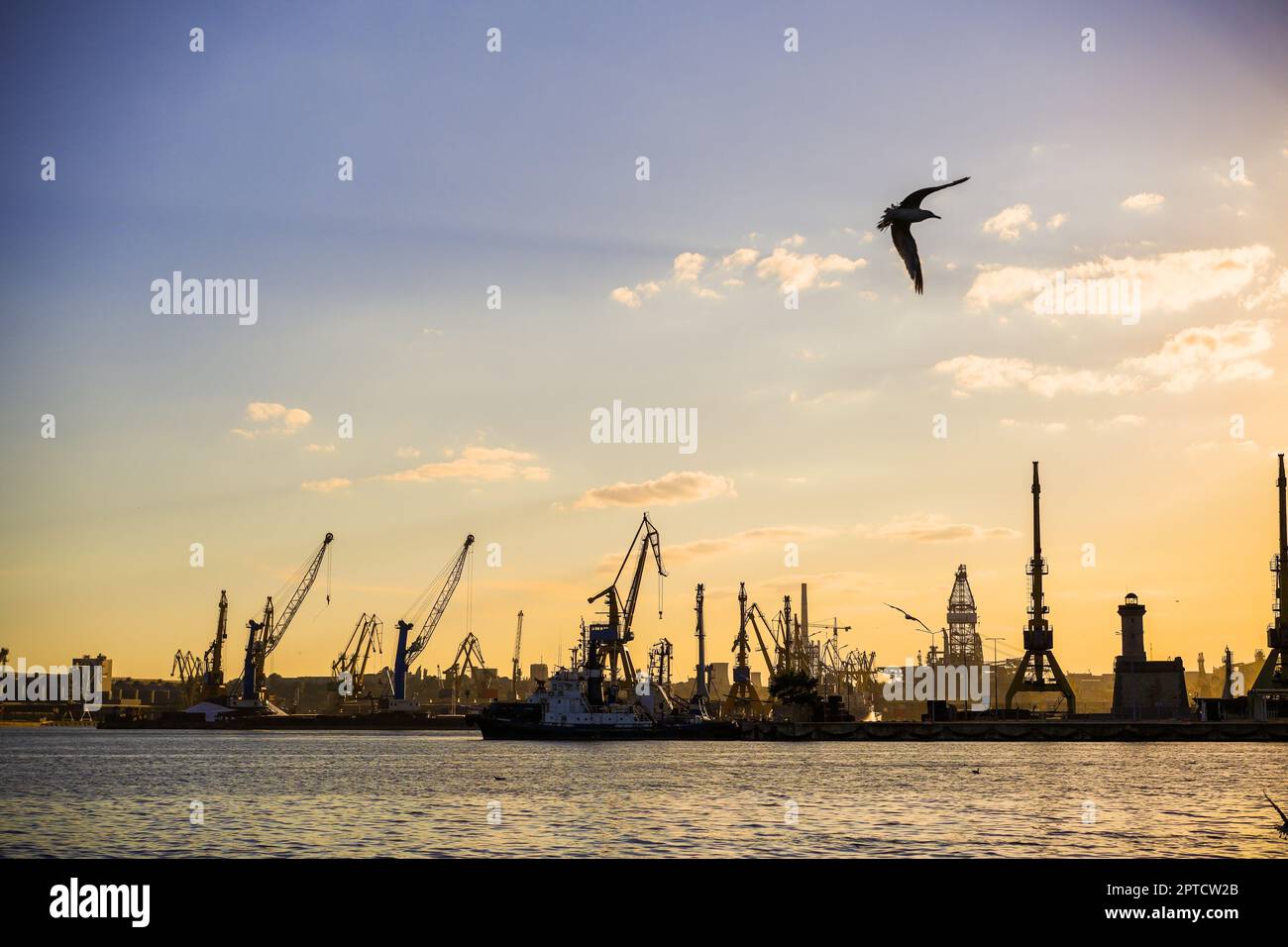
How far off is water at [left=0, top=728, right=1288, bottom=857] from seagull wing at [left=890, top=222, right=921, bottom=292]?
75.5ft

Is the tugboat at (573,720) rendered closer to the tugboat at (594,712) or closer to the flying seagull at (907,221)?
the tugboat at (594,712)

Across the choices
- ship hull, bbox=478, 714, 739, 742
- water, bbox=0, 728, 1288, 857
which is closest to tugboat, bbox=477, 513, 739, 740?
ship hull, bbox=478, 714, 739, 742

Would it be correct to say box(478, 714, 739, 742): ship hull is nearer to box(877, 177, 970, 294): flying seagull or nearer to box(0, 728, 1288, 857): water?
box(0, 728, 1288, 857): water

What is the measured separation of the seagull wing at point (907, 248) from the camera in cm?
1944

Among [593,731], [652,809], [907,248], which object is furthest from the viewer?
[593,731]

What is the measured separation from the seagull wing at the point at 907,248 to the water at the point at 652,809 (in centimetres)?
2301

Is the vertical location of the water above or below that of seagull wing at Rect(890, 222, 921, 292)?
below

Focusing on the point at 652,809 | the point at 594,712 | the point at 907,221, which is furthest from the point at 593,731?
the point at 907,221

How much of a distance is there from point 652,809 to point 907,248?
40585mm

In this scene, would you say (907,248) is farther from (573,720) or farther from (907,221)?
(573,720)

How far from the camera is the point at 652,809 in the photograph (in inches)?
2199

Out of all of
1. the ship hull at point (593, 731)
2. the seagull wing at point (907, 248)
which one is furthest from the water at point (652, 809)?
the ship hull at point (593, 731)

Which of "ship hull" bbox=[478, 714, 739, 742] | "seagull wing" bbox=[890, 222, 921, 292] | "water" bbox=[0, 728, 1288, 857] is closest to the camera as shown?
"seagull wing" bbox=[890, 222, 921, 292]

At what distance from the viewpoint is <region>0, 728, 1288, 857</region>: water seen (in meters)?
41.6
